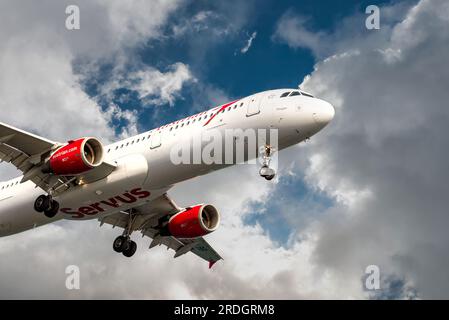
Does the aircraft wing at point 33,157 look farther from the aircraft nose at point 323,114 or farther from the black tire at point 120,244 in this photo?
the aircraft nose at point 323,114

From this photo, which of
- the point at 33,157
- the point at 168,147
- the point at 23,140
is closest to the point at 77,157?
the point at 33,157

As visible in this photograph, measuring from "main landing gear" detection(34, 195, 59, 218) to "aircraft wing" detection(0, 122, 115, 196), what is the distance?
22.5 inches

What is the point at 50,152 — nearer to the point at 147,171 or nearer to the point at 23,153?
the point at 23,153

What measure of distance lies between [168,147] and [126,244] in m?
10.4

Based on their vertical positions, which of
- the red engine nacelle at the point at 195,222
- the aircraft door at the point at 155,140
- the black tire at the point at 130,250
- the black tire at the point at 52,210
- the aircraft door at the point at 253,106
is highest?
the aircraft door at the point at 253,106

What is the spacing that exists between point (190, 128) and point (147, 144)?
8.64 feet

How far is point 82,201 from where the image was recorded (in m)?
38.7


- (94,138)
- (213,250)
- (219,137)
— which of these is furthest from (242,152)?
(213,250)

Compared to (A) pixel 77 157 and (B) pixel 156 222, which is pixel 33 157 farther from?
(B) pixel 156 222

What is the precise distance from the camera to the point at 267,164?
34969mm

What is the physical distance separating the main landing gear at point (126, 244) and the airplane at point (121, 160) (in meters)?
2.41

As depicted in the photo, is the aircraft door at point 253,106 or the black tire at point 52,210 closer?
the aircraft door at point 253,106

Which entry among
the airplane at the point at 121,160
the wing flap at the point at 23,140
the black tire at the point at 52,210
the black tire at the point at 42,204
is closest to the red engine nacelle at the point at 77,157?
the airplane at the point at 121,160

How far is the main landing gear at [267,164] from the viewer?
34.7 meters
